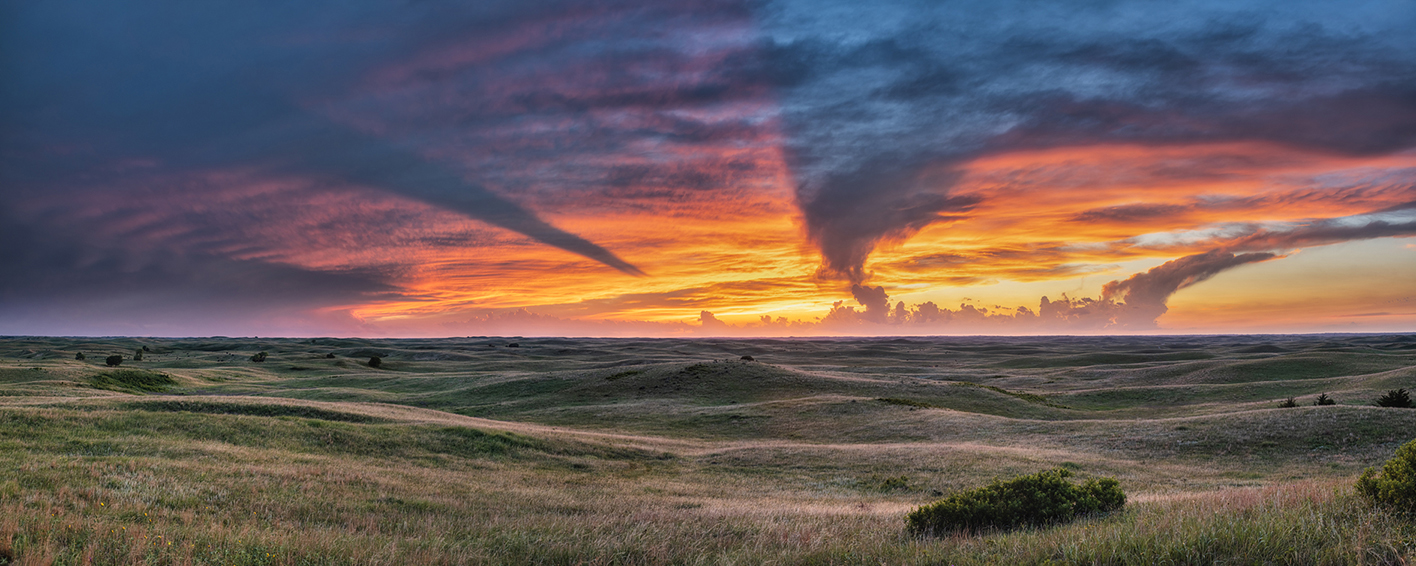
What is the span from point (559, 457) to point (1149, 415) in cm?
4619

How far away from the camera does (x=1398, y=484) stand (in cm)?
874

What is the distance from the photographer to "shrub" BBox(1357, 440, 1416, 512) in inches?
339

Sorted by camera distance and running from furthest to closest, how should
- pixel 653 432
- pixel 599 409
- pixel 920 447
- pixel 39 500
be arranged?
pixel 599 409 → pixel 653 432 → pixel 920 447 → pixel 39 500

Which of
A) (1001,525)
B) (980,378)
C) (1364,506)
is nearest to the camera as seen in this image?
(1364,506)

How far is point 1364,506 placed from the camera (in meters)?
8.86

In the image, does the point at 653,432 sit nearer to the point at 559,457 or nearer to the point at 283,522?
the point at 559,457

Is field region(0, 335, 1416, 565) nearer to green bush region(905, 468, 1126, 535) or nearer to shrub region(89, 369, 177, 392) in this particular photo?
shrub region(89, 369, 177, 392)

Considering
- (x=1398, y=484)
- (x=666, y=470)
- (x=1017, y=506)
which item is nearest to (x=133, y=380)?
(x=666, y=470)

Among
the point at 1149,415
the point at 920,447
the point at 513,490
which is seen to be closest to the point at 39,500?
the point at 513,490

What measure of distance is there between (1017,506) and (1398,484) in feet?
17.2

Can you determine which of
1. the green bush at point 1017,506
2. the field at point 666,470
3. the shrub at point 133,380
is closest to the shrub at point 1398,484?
the field at point 666,470

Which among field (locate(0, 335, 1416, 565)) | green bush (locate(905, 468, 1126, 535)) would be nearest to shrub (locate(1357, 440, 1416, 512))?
field (locate(0, 335, 1416, 565))

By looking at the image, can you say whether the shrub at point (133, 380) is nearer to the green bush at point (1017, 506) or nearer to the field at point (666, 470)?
the field at point (666, 470)

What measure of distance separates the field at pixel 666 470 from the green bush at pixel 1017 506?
63 cm
